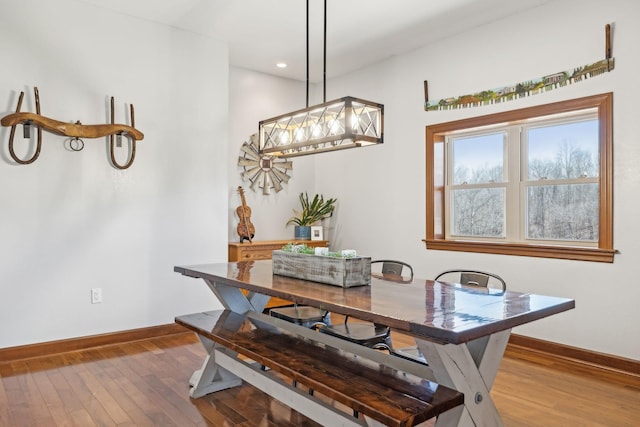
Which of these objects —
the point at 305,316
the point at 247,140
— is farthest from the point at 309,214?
the point at 305,316

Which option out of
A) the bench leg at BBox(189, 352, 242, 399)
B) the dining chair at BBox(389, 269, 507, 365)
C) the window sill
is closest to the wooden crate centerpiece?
the dining chair at BBox(389, 269, 507, 365)

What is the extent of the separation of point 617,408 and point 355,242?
10.4 feet

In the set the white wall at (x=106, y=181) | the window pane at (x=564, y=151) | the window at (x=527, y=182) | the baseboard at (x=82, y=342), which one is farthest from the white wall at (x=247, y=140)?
the window pane at (x=564, y=151)

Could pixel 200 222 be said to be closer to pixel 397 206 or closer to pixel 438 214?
pixel 397 206

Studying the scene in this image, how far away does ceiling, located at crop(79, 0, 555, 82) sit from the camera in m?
3.78

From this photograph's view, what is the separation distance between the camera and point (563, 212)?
12.5ft

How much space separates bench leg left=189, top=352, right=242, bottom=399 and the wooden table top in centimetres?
58

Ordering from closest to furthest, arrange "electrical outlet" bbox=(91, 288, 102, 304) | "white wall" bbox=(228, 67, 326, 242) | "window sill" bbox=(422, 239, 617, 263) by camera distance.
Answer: "window sill" bbox=(422, 239, 617, 263), "electrical outlet" bbox=(91, 288, 102, 304), "white wall" bbox=(228, 67, 326, 242)

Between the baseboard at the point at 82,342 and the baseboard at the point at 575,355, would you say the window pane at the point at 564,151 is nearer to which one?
the baseboard at the point at 575,355

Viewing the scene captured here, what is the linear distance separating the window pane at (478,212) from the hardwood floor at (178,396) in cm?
118

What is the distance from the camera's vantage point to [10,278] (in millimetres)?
3535

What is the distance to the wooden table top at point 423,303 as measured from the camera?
1692 millimetres

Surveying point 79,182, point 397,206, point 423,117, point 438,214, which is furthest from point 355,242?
point 79,182

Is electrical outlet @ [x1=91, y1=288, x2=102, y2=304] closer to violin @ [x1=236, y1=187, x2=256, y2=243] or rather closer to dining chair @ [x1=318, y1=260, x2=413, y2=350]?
violin @ [x1=236, y1=187, x2=256, y2=243]
